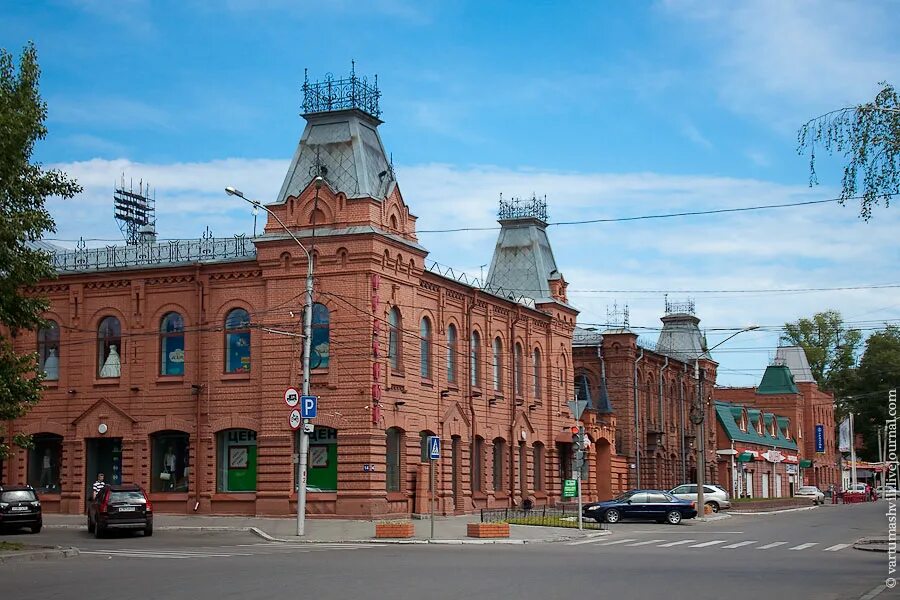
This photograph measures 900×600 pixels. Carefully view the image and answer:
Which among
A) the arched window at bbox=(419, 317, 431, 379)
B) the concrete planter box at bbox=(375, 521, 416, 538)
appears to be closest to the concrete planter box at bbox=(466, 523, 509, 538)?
the concrete planter box at bbox=(375, 521, 416, 538)

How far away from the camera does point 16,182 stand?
2788 centimetres

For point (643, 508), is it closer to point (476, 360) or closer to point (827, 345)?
point (476, 360)

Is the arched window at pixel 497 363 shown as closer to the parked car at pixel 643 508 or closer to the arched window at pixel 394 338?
the parked car at pixel 643 508

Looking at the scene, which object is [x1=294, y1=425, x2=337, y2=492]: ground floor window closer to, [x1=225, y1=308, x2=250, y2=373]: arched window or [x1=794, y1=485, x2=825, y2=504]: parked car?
[x1=225, y1=308, x2=250, y2=373]: arched window

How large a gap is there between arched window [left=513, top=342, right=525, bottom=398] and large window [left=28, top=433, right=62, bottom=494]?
819 inches

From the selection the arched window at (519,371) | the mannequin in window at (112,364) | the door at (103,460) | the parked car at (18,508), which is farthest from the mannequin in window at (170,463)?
the arched window at (519,371)

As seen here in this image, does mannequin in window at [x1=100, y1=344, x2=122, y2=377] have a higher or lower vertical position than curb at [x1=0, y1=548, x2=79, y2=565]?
higher

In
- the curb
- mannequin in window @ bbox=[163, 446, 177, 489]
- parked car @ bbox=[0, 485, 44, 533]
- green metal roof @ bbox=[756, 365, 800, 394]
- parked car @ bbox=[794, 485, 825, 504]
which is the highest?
green metal roof @ bbox=[756, 365, 800, 394]

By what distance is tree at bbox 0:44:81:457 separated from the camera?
27.5m

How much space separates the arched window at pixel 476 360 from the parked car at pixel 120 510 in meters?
19.0

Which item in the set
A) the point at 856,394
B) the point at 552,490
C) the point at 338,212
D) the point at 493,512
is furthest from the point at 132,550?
the point at 856,394

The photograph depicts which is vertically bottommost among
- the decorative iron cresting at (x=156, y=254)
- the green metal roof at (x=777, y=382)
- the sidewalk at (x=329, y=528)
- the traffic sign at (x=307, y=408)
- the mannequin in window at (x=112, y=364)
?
the sidewalk at (x=329, y=528)

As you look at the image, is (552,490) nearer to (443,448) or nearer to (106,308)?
(443,448)

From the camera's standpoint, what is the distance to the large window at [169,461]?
141 ft
